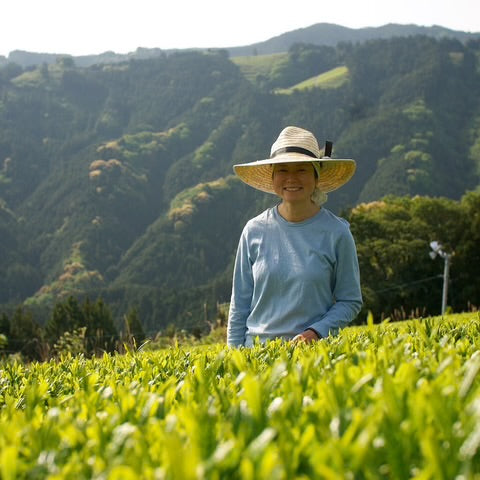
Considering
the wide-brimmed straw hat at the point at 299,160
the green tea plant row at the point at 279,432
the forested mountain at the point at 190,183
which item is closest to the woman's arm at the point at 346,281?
the wide-brimmed straw hat at the point at 299,160

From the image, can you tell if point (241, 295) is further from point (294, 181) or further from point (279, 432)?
point (279, 432)

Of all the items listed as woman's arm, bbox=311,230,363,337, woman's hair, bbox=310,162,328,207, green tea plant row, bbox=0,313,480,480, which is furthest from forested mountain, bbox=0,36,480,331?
green tea plant row, bbox=0,313,480,480

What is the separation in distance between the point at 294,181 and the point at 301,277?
Result: 24.2 inches

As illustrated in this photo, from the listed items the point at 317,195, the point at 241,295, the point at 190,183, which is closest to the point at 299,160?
the point at 317,195

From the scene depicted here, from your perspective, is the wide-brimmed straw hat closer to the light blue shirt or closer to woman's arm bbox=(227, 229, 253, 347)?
the light blue shirt

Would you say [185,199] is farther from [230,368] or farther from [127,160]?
[230,368]

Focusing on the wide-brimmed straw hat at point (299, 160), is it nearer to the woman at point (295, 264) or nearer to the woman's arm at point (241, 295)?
the woman at point (295, 264)

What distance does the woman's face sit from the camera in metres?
4.21

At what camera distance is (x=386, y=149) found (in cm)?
14975

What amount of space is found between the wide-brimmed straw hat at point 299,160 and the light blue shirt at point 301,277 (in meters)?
0.37

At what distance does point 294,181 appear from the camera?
425cm

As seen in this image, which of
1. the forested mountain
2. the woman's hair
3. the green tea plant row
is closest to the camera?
the green tea plant row

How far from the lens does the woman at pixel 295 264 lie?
4090mm

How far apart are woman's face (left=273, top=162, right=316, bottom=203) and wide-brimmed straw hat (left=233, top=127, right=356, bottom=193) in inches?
2.3
